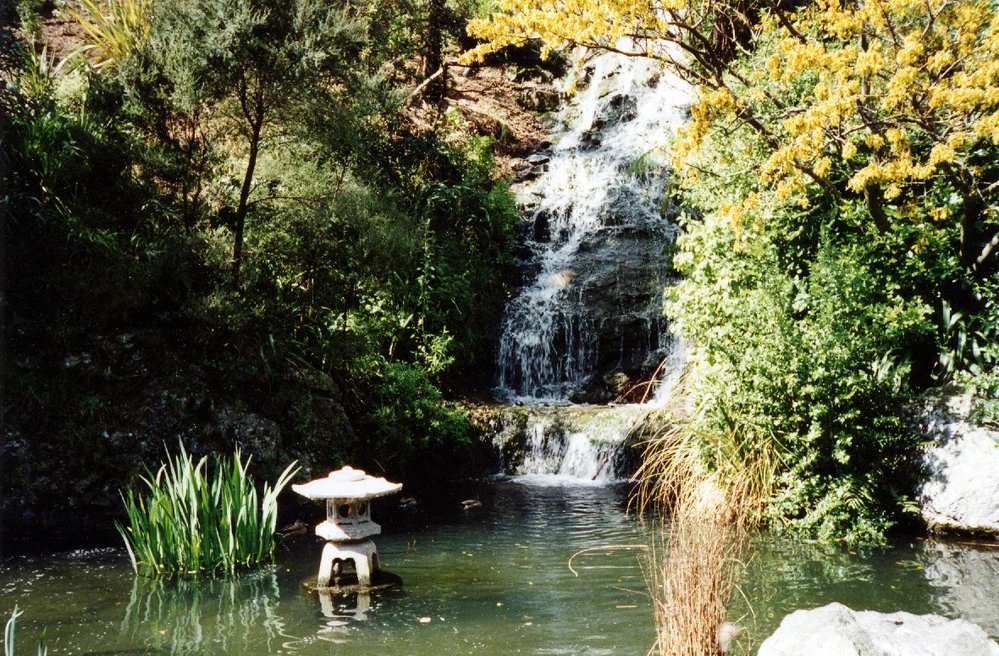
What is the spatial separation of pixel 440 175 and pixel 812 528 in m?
9.07

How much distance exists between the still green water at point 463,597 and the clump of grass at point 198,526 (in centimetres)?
18

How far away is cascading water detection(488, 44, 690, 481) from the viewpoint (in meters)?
10.8

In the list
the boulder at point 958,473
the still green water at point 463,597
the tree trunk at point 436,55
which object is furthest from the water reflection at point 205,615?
the tree trunk at point 436,55

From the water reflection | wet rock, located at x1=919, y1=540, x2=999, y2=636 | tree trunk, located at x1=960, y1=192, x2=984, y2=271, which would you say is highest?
tree trunk, located at x1=960, y1=192, x2=984, y2=271

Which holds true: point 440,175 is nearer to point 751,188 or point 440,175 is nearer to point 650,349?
point 650,349

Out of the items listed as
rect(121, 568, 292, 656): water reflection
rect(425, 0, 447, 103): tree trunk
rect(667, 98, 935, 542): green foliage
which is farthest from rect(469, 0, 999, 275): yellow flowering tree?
rect(425, 0, 447, 103): tree trunk

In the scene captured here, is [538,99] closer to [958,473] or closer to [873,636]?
[958,473]

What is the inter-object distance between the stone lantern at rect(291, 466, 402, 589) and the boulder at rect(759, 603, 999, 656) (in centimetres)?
303

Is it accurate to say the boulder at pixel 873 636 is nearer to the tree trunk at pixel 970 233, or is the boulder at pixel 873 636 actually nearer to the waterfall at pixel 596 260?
the tree trunk at pixel 970 233

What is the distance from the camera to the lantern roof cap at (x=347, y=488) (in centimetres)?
582

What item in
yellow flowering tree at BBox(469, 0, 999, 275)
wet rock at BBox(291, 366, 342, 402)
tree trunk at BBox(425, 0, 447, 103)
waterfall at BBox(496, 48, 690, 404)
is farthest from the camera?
tree trunk at BBox(425, 0, 447, 103)

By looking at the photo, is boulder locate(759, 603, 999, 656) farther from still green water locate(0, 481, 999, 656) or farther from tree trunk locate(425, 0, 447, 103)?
tree trunk locate(425, 0, 447, 103)

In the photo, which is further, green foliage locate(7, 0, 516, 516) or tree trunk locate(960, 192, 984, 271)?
green foliage locate(7, 0, 516, 516)

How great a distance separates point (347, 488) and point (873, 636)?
3.59 m
